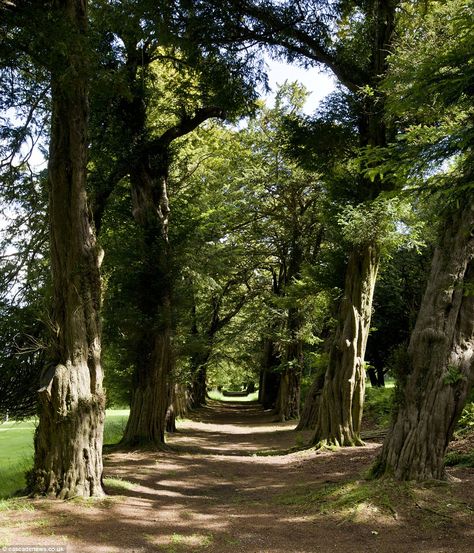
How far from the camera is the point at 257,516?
Result: 22.1 ft

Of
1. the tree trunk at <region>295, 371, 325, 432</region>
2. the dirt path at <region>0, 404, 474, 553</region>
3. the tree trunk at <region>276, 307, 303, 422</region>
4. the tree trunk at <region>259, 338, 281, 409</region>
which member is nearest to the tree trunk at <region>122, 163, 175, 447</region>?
the dirt path at <region>0, 404, 474, 553</region>

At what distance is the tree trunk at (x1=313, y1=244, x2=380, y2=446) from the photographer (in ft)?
39.4

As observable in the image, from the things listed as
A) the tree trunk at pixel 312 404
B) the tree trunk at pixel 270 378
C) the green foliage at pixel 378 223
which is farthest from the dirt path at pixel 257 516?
the tree trunk at pixel 270 378

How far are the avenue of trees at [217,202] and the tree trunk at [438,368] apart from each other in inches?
1.1

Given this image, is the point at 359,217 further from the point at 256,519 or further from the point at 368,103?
the point at 256,519

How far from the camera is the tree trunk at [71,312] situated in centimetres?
686

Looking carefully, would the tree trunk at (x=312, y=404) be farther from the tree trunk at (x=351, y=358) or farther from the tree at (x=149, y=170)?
the tree at (x=149, y=170)

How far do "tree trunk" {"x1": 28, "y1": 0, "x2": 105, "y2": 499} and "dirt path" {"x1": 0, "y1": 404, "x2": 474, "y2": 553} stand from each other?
0.55m

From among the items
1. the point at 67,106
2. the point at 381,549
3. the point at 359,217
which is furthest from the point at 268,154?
the point at 381,549

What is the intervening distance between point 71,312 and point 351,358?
6.93 metres

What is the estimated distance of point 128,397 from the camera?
15.3 meters

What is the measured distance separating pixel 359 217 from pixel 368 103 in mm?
2808

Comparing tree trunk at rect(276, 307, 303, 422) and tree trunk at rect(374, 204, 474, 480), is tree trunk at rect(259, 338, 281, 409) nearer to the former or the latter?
tree trunk at rect(276, 307, 303, 422)

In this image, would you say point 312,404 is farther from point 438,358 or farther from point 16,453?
point 438,358
